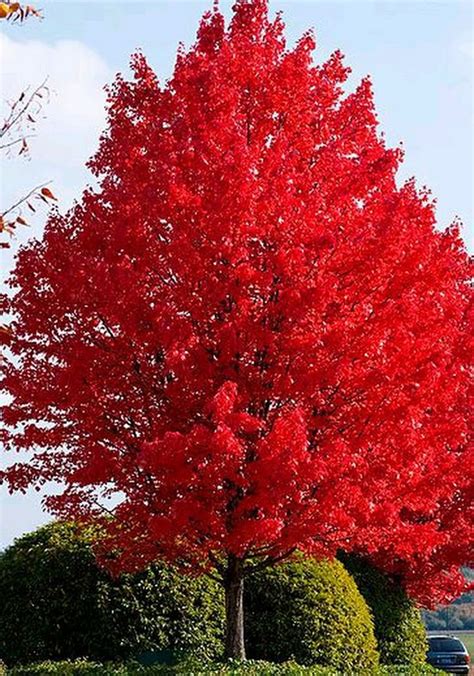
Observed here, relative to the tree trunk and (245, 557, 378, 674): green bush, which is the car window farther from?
the tree trunk

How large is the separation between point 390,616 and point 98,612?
733cm

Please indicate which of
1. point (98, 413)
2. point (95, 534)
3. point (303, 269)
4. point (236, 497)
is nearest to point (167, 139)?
point (303, 269)

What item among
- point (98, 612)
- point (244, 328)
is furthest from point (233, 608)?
point (244, 328)

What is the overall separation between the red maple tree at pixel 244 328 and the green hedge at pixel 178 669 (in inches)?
34.2

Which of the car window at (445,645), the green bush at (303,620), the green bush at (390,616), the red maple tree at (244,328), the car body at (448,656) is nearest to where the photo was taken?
the red maple tree at (244,328)

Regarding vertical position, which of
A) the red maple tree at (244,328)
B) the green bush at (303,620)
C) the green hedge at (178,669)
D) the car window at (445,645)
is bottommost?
the green hedge at (178,669)

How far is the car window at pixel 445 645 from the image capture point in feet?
116

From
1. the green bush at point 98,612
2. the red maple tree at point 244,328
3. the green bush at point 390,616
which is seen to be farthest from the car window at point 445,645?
the red maple tree at point 244,328

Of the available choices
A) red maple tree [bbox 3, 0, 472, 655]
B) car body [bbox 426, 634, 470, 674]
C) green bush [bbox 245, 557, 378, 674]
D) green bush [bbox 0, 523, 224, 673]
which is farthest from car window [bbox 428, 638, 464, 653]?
red maple tree [bbox 3, 0, 472, 655]

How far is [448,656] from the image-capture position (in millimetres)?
35062

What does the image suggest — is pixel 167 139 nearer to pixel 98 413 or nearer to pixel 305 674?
pixel 98 413

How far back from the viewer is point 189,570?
1680 cm

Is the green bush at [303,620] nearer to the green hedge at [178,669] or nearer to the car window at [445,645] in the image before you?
the green hedge at [178,669]

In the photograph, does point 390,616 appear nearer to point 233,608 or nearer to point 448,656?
point 233,608
